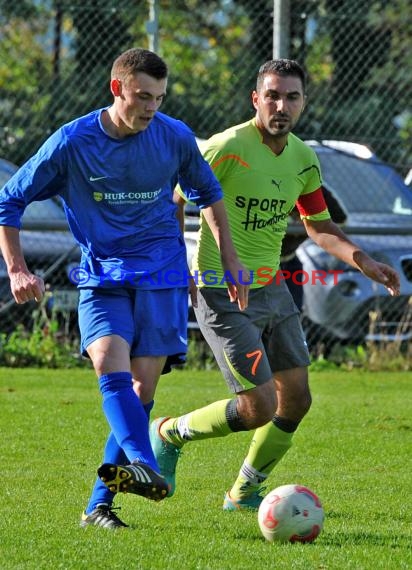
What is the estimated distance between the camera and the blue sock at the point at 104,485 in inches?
199

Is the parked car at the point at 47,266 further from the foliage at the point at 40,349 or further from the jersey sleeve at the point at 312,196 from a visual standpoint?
the jersey sleeve at the point at 312,196

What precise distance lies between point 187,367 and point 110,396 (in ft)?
19.3

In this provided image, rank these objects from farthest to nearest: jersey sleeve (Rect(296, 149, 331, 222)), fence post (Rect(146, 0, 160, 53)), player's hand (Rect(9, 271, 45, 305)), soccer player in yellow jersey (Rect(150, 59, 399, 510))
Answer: fence post (Rect(146, 0, 160, 53)) → jersey sleeve (Rect(296, 149, 331, 222)) → soccer player in yellow jersey (Rect(150, 59, 399, 510)) → player's hand (Rect(9, 271, 45, 305))

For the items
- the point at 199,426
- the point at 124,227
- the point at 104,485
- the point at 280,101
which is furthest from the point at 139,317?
the point at 280,101

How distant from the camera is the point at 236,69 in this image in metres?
12.2

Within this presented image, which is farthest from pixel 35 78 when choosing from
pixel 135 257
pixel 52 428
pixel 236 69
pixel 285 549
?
pixel 285 549

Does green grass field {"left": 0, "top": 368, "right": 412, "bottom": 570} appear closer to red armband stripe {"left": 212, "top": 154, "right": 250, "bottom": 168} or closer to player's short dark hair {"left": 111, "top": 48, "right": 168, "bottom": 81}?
red armband stripe {"left": 212, "top": 154, "right": 250, "bottom": 168}

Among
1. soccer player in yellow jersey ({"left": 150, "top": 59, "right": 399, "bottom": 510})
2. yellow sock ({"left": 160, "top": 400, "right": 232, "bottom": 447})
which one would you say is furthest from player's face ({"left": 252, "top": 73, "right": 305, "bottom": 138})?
yellow sock ({"left": 160, "top": 400, "right": 232, "bottom": 447})

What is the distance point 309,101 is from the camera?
11945 mm

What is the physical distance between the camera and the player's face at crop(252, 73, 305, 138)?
18.7 ft

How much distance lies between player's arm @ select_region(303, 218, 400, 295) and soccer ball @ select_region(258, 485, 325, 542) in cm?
140

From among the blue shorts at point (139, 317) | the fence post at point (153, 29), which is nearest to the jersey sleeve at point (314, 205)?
the blue shorts at point (139, 317)

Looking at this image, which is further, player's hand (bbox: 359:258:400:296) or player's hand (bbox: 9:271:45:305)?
player's hand (bbox: 359:258:400:296)

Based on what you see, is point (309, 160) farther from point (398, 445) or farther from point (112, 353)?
point (398, 445)
